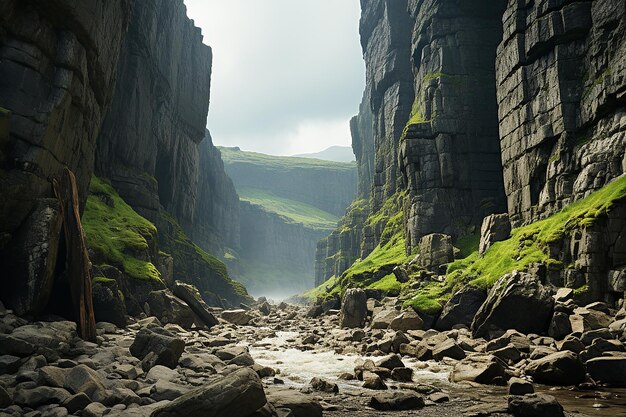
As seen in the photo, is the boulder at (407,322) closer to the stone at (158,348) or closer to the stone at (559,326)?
the stone at (559,326)

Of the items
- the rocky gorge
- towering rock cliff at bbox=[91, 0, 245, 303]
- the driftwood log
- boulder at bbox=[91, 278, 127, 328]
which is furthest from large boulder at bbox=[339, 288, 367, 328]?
towering rock cliff at bbox=[91, 0, 245, 303]

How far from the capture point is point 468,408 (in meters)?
14.0

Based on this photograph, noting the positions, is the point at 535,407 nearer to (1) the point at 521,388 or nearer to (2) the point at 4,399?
(1) the point at 521,388

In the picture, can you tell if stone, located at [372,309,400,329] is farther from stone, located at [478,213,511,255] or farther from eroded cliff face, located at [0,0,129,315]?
eroded cliff face, located at [0,0,129,315]

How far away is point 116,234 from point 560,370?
4788cm

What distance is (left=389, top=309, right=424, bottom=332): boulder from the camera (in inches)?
1425

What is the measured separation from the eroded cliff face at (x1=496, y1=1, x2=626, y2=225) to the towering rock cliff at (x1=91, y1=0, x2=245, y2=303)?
162 ft

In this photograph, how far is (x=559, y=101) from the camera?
4669cm

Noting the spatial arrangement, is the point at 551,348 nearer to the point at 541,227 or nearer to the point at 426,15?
the point at 541,227

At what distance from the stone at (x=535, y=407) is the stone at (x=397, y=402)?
2.93m

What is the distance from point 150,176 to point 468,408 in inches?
3510

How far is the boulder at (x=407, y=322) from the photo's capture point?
1425 inches

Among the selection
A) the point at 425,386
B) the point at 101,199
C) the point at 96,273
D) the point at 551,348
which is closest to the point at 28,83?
the point at 96,273

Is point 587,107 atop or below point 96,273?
atop
